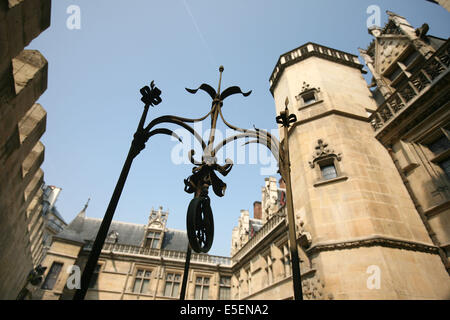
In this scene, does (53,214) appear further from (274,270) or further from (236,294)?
(274,270)

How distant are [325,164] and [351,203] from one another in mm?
1827

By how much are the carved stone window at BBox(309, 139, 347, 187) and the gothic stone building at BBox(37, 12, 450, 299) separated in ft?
0.12

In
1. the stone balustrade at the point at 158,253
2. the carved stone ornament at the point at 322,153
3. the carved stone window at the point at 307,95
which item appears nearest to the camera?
the carved stone ornament at the point at 322,153

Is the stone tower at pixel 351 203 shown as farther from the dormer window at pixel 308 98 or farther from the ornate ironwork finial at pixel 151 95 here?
the ornate ironwork finial at pixel 151 95

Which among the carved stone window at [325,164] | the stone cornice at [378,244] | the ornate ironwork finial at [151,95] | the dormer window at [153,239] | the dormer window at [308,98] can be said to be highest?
the dormer window at [308,98]

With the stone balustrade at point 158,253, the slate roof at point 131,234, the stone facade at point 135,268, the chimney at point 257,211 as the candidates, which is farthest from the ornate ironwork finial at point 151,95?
the slate roof at point 131,234

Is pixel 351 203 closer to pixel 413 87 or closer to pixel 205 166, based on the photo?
pixel 413 87

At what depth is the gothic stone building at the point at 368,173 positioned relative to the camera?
6062mm

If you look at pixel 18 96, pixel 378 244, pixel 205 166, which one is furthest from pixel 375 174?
pixel 18 96

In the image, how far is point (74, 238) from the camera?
18.5m

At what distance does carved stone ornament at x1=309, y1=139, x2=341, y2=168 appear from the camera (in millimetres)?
8172

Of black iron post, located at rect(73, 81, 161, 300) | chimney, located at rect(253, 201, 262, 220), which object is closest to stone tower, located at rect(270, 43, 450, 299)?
black iron post, located at rect(73, 81, 161, 300)
